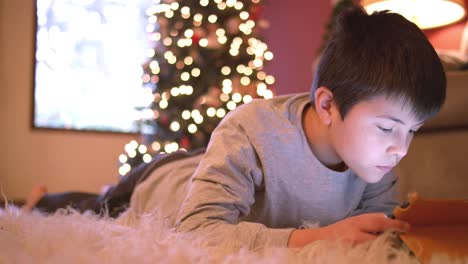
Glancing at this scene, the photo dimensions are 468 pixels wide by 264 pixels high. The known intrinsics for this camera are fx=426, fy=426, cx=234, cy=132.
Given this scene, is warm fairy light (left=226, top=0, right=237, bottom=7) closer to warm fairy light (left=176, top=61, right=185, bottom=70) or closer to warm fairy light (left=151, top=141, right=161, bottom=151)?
warm fairy light (left=176, top=61, right=185, bottom=70)

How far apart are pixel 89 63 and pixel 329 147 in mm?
2527

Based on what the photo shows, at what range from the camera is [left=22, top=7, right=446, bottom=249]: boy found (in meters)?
0.71

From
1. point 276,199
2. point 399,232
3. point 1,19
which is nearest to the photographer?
point 399,232

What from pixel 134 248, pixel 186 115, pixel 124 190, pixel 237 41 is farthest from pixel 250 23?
pixel 134 248

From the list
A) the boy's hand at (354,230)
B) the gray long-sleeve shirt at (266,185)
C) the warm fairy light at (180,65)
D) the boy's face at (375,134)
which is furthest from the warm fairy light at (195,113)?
the boy's hand at (354,230)

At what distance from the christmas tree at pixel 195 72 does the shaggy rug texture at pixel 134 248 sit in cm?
147

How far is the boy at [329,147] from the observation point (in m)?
0.71

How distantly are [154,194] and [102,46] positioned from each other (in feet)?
7.27

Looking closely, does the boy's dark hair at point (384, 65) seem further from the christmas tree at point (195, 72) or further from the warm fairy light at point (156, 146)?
the warm fairy light at point (156, 146)

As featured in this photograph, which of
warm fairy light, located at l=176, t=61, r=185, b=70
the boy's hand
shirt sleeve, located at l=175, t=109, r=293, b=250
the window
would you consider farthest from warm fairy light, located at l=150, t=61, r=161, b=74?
the boy's hand

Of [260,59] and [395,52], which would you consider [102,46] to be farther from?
[395,52]

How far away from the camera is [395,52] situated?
0.74 m

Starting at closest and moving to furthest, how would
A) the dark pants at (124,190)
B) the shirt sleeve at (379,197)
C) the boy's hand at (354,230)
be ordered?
the boy's hand at (354,230) < the shirt sleeve at (379,197) < the dark pants at (124,190)

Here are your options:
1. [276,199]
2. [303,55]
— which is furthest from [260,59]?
[276,199]
